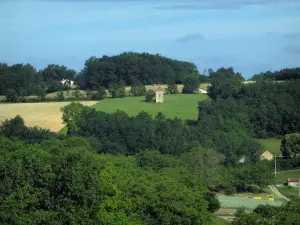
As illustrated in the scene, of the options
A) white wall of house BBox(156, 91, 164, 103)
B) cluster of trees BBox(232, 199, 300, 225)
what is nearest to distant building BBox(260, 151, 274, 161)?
white wall of house BBox(156, 91, 164, 103)

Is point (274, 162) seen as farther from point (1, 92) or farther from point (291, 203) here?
point (1, 92)

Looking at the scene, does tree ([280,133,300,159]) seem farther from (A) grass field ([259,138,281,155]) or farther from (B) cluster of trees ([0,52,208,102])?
(B) cluster of trees ([0,52,208,102])

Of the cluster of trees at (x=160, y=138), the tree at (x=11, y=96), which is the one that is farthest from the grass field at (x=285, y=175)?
the tree at (x=11, y=96)

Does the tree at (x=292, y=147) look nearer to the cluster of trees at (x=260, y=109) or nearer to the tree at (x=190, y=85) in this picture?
the cluster of trees at (x=260, y=109)

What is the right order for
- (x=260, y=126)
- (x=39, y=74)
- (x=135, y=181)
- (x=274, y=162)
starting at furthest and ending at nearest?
(x=39, y=74)
(x=260, y=126)
(x=274, y=162)
(x=135, y=181)

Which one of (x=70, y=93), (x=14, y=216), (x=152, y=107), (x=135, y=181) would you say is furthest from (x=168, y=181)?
(x=70, y=93)

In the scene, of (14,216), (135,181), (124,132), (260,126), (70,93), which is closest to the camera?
(14,216)

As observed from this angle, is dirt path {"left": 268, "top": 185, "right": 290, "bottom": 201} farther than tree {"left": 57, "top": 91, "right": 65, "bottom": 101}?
No
